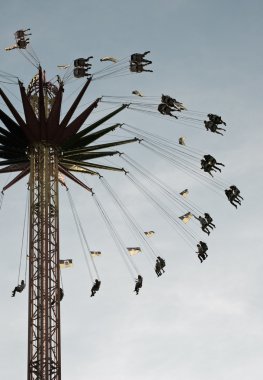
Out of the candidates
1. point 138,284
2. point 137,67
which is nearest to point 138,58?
point 137,67

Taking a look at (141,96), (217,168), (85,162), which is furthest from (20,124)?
(217,168)

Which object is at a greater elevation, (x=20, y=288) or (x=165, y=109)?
(x=165, y=109)

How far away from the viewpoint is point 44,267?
41344mm

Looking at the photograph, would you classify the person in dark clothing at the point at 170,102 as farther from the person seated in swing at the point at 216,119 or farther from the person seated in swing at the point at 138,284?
the person seated in swing at the point at 138,284

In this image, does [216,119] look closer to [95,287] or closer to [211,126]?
[211,126]

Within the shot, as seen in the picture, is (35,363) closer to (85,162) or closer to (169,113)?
(85,162)

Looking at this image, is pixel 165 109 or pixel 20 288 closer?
pixel 20 288

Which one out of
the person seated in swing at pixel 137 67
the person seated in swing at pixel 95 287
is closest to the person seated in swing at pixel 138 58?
the person seated in swing at pixel 137 67

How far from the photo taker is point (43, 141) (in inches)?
1773

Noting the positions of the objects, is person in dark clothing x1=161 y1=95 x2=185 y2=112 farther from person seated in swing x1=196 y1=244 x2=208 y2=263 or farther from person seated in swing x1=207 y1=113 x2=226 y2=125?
person seated in swing x1=196 y1=244 x2=208 y2=263

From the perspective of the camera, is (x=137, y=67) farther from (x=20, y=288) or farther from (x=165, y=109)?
(x=20, y=288)

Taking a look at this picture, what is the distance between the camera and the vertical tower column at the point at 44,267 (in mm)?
39156

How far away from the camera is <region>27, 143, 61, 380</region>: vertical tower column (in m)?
39.2

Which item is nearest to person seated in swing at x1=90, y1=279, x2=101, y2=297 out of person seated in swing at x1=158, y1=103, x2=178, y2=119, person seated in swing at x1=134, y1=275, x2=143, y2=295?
person seated in swing at x1=134, y1=275, x2=143, y2=295
